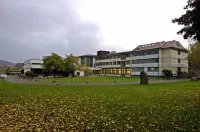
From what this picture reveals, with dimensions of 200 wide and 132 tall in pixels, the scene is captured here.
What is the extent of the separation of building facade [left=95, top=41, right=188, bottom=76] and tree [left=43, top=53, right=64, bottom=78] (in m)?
28.2

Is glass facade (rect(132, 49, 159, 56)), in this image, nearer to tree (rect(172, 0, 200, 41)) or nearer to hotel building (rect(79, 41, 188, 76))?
hotel building (rect(79, 41, 188, 76))

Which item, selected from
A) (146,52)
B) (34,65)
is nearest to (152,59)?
(146,52)

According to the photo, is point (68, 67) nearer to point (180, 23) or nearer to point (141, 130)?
point (180, 23)

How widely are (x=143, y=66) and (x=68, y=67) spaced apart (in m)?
27.0

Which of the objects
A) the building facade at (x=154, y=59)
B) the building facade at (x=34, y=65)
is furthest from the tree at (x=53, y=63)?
the building facade at (x=154, y=59)

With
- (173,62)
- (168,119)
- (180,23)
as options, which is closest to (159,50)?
(173,62)

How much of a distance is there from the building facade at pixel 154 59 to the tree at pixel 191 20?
183ft

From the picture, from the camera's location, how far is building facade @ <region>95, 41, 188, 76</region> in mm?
67688

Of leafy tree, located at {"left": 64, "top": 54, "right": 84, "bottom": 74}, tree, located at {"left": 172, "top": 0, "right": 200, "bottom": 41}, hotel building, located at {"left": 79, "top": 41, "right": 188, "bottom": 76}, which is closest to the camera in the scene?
tree, located at {"left": 172, "top": 0, "right": 200, "bottom": 41}

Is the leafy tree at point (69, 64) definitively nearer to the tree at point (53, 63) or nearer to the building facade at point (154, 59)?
the tree at point (53, 63)

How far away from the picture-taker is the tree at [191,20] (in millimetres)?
11125

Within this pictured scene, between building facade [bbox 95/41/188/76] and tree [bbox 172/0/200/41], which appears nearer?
tree [bbox 172/0/200/41]

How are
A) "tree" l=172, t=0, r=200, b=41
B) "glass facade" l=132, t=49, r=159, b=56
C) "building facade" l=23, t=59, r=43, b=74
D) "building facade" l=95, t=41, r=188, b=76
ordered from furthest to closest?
"building facade" l=23, t=59, r=43, b=74, "glass facade" l=132, t=49, r=159, b=56, "building facade" l=95, t=41, r=188, b=76, "tree" l=172, t=0, r=200, b=41

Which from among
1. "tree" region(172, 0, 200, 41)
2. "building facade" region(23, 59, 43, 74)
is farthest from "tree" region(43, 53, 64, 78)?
"tree" region(172, 0, 200, 41)
